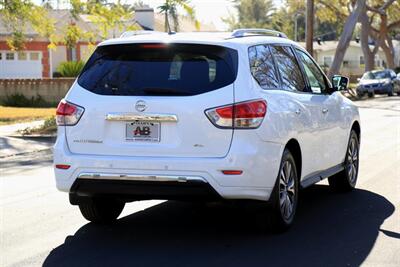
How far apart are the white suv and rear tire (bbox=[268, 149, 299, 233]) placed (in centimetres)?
1

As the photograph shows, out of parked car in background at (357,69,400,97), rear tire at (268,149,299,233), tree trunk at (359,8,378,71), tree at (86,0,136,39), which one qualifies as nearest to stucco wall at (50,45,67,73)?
parked car in background at (357,69,400,97)

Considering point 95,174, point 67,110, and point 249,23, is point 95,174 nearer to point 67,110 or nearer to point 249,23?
point 67,110

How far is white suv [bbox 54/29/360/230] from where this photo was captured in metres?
6.48

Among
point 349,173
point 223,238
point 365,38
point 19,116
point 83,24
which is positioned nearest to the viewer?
point 223,238

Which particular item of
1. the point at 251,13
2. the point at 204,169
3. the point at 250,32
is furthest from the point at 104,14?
the point at 251,13

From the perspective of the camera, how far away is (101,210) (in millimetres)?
7605

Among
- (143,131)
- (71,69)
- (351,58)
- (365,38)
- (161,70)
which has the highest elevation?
(365,38)

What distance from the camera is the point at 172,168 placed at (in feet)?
21.2

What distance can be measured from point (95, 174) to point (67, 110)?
696 millimetres

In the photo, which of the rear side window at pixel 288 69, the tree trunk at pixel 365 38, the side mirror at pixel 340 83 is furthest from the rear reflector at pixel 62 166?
the tree trunk at pixel 365 38

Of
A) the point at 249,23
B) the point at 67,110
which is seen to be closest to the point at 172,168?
the point at 67,110

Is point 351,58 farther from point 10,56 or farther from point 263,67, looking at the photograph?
point 263,67

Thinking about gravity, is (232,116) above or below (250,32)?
below

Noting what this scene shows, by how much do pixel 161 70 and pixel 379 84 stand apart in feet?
114
